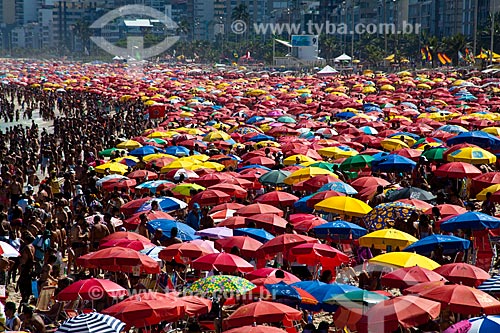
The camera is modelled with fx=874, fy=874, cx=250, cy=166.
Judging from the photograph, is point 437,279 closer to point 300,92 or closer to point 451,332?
point 451,332

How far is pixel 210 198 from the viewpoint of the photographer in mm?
16234

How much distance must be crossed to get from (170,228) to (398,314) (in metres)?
5.69

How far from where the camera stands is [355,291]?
31.3 ft

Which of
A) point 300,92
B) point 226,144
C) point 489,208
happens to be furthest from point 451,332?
point 300,92

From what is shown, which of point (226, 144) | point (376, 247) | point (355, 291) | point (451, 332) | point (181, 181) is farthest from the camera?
point (226, 144)

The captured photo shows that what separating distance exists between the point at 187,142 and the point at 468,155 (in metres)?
Result: 9.14

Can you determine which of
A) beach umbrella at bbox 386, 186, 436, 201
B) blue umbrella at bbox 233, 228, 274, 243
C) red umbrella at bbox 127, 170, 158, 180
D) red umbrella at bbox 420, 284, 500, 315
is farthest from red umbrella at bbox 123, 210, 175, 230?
red umbrella at bbox 420, 284, 500, 315

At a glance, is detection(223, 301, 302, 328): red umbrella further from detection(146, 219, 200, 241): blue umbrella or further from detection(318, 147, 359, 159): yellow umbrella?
detection(318, 147, 359, 159): yellow umbrella

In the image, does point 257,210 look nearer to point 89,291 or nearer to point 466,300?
point 89,291

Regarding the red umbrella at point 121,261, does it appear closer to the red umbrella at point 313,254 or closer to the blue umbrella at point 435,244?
Answer: the red umbrella at point 313,254

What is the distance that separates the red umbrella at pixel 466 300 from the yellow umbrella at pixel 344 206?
5478mm

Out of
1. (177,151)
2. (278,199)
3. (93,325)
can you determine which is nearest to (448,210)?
(278,199)

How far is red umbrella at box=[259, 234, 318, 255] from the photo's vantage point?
40.1ft

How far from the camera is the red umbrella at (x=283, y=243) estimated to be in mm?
12234
